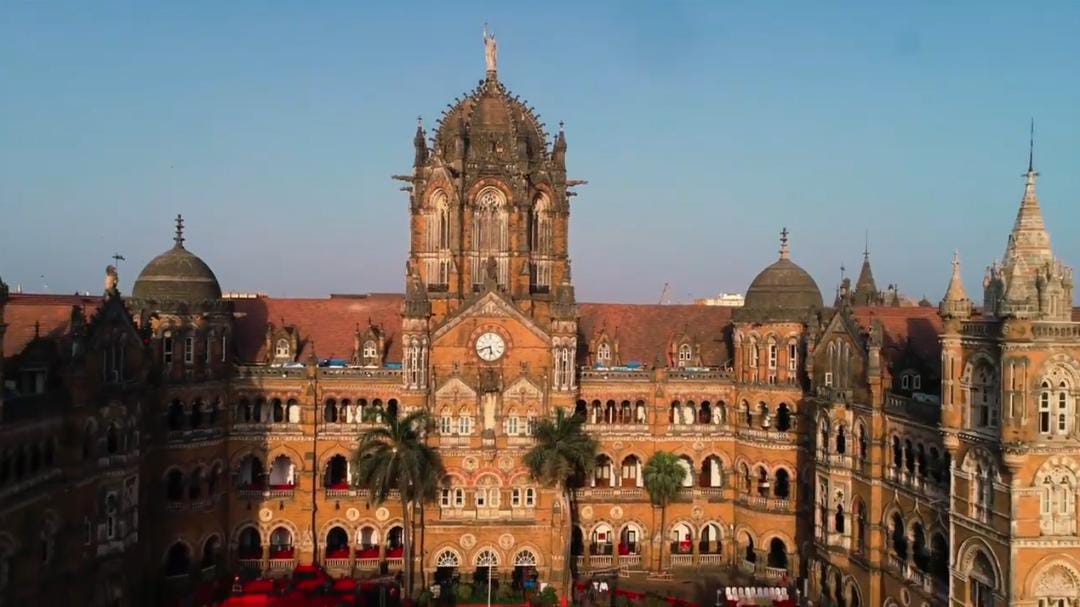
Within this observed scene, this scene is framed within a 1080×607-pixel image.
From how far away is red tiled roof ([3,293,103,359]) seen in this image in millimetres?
49406

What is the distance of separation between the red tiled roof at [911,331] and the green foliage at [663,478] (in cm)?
1552

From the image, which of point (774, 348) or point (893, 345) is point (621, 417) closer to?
point (774, 348)

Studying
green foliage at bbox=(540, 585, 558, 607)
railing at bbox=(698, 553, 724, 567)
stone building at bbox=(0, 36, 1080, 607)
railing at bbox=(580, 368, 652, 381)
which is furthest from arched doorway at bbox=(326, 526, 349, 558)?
railing at bbox=(698, 553, 724, 567)

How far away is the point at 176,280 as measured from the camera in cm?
5969

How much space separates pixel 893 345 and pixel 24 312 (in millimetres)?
50873

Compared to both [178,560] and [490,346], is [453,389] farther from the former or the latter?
[178,560]

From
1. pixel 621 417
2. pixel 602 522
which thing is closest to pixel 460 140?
pixel 621 417

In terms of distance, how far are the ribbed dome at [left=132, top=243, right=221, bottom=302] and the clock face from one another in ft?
58.5

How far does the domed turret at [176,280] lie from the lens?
5934 centimetres

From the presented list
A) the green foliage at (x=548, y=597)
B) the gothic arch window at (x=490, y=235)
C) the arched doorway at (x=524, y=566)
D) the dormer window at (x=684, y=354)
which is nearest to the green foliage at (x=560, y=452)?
the arched doorway at (x=524, y=566)

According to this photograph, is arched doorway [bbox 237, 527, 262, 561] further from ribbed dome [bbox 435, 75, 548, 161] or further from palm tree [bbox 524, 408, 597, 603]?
ribbed dome [bbox 435, 75, 548, 161]

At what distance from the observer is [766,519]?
204ft

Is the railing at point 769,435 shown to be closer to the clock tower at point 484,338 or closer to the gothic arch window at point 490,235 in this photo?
the clock tower at point 484,338

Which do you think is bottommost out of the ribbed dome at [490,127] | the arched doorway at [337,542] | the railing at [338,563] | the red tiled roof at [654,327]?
the railing at [338,563]
